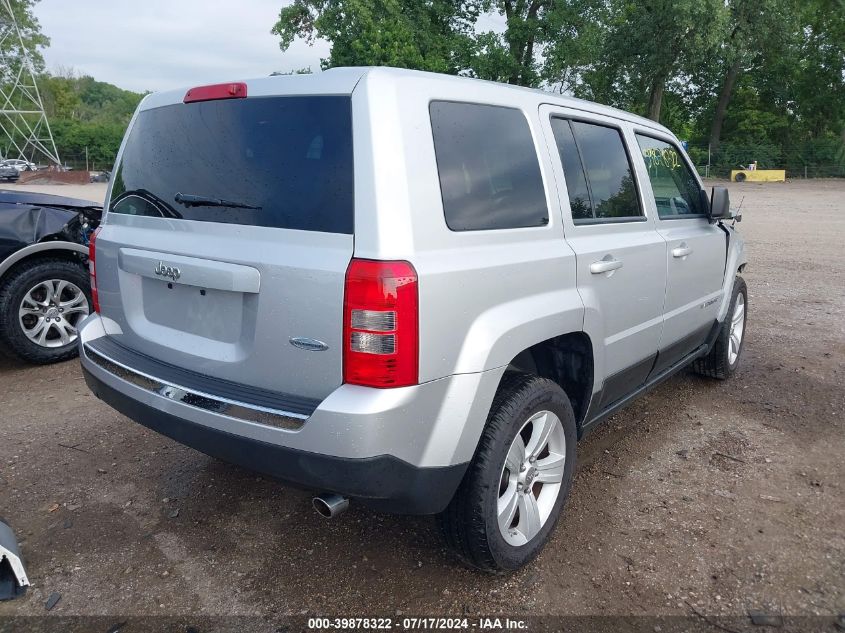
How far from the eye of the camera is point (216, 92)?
251 cm

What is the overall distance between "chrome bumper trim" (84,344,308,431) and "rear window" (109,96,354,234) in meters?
0.64

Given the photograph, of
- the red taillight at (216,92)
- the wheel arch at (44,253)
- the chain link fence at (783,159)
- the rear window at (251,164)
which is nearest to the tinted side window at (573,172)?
the rear window at (251,164)

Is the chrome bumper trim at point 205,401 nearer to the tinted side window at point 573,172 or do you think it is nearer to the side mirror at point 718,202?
the tinted side window at point 573,172

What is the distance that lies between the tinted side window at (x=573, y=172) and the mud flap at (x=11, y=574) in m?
2.69

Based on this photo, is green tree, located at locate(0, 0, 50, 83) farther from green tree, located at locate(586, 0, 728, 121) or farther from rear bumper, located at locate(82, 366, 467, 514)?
rear bumper, located at locate(82, 366, 467, 514)

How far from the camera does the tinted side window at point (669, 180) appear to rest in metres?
3.71

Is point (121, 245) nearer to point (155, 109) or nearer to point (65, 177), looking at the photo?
point (155, 109)

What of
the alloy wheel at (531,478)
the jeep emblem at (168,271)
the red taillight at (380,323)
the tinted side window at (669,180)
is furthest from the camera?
the tinted side window at (669,180)

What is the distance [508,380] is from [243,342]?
3.40 feet

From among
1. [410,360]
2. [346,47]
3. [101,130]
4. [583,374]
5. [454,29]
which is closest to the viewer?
[410,360]

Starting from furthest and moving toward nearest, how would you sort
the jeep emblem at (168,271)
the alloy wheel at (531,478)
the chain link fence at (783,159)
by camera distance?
the chain link fence at (783,159), the alloy wheel at (531,478), the jeep emblem at (168,271)

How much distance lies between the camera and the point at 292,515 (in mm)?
3092

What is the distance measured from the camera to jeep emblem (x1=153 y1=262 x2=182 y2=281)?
2.43 meters

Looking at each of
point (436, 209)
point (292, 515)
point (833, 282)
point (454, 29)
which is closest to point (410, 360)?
point (436, 209)
